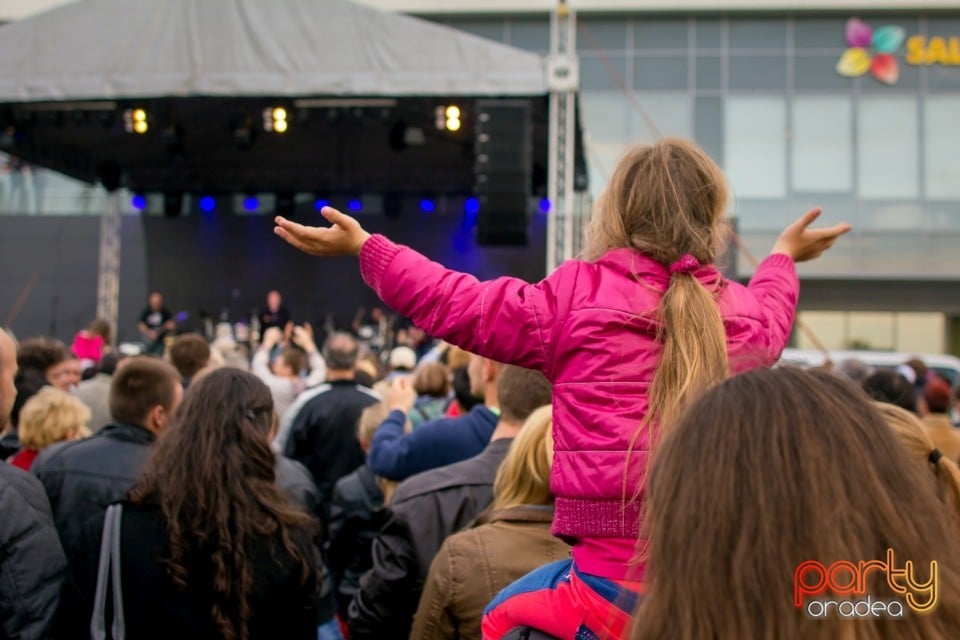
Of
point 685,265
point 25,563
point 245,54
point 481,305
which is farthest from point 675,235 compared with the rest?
point 245,54

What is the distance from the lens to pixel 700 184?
1.88 meters

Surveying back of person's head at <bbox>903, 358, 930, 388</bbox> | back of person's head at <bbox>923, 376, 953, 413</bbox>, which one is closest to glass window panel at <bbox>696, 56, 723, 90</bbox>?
back of person's head at <bbox>903, 358, 930, 388</bbox>

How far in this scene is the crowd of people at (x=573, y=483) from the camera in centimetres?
102

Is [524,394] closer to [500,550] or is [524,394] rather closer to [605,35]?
[500,550]

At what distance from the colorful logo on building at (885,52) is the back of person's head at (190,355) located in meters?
18.5

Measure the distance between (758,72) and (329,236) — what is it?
66.6ft

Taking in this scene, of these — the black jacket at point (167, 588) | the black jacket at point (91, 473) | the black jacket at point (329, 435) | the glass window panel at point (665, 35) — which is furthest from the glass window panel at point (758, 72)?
the black jacket at point (167, 588)

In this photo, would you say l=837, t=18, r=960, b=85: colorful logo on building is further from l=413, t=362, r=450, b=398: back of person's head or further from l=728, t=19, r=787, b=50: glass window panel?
l=413, t=362, r=450, b=398: back of person's head

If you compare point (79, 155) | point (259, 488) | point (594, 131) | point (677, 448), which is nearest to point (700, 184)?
point (677, 448)

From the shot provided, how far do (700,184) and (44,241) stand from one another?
20.3 metres

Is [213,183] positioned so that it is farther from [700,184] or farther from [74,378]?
[700,184]

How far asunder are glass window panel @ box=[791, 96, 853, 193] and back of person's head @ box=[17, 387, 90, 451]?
18.7 meters

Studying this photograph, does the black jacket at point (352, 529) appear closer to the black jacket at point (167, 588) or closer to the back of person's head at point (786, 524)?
the black jacket at point (167, 588)

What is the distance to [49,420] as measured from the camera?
3.78 meters
